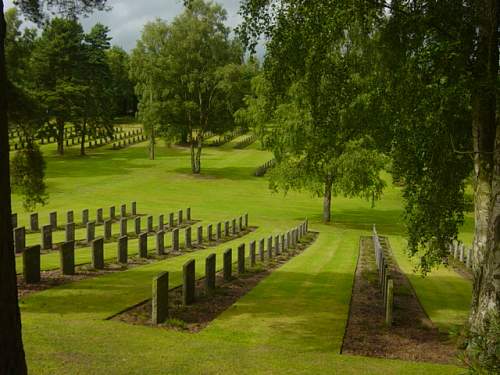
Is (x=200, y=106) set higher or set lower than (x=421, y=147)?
higher

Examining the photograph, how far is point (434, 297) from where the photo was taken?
15.2m

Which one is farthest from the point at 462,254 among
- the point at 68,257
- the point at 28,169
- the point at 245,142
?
the point at 245,142

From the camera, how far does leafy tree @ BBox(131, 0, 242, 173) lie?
51.0m

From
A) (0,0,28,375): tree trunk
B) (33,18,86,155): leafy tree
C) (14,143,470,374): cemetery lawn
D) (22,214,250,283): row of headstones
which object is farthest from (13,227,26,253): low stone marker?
(33,18,86,155): leafy tree

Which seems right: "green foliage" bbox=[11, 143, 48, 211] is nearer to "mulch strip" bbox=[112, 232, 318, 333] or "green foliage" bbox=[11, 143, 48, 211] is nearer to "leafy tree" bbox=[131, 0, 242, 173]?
"mulch strip" bbox=[112, 232, 318, 333]

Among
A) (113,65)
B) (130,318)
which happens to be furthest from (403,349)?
(113,65)

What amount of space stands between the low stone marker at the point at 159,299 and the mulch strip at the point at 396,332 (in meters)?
3.85

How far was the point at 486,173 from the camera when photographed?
10492mm

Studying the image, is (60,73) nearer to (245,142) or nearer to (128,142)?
(128,142)

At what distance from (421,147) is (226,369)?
6339mm

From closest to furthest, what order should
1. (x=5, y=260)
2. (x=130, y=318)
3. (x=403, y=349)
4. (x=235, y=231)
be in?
(x=5, y=260) < (x=403, y=349) < (x=130, y=318) < (x=235, y=231)

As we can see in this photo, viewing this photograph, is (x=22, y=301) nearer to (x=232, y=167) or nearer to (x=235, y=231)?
(x=235, y=231)

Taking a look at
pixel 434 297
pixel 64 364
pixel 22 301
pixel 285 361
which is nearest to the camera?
pixel 64 364

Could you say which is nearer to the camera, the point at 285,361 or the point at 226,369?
the point at 226,369
